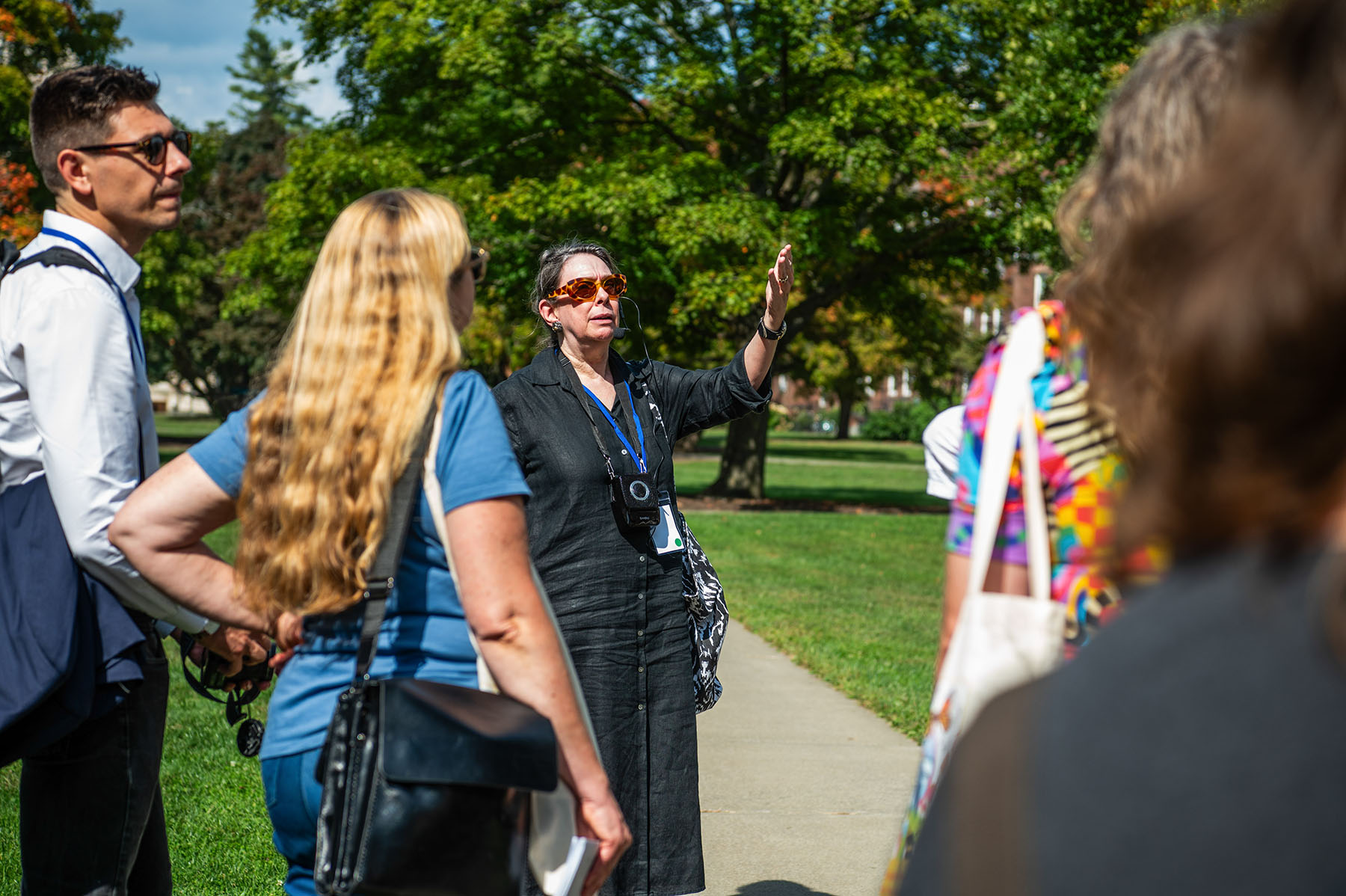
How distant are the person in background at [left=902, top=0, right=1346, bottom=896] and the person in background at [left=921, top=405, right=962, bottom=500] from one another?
84.6 inches

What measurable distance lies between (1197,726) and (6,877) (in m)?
4.48

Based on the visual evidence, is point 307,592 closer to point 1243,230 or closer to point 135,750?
point 135,750

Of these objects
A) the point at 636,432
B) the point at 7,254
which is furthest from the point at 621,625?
the point at 7,254

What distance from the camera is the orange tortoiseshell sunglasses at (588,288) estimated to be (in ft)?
12.5

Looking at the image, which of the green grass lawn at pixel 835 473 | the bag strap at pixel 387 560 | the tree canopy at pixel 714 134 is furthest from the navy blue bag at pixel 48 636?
the green grass lawn at pixel 835 473

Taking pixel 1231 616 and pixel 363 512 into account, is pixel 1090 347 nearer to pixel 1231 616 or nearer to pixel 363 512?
pixel 1231 616

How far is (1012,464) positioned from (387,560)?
1.02 meters

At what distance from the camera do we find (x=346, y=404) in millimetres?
1987

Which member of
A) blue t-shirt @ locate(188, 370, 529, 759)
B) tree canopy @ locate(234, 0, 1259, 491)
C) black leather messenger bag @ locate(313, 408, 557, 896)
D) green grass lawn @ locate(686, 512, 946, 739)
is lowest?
green grass lawn @ locate(686, 512, 946, 739)

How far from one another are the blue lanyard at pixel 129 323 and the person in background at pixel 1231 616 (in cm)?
202

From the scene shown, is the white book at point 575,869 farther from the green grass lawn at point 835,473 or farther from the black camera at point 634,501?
the green grass lawn at point 835,473

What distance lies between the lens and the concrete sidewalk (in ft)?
14.4

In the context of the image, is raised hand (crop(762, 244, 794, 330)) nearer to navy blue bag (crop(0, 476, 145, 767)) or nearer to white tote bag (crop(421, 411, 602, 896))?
white tote bag (crop(421, 411, 602, 896))

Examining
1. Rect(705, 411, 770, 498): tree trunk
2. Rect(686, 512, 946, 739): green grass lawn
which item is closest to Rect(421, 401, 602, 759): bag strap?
Rect(686, 512, 946, 739): green grass lawn
